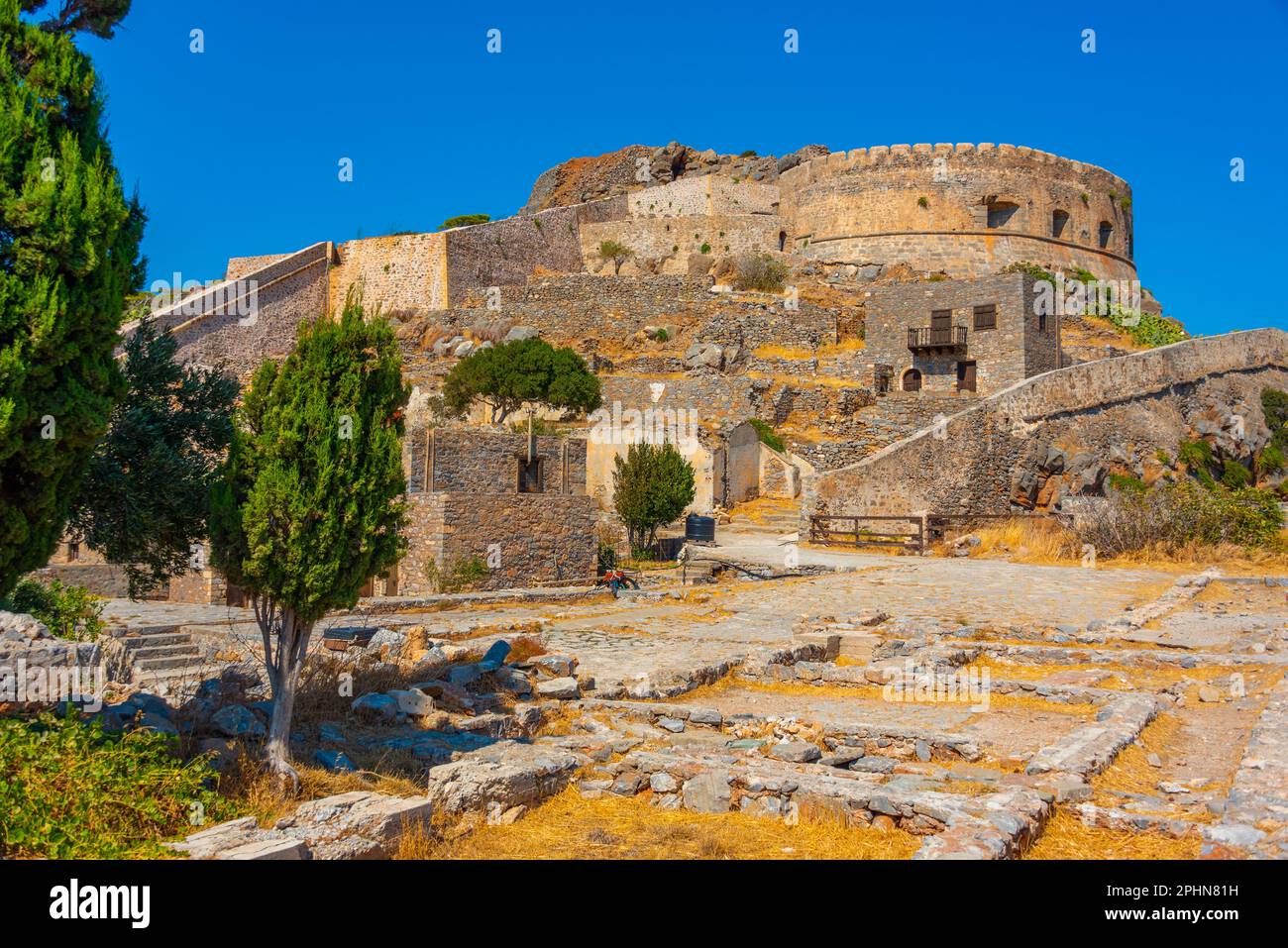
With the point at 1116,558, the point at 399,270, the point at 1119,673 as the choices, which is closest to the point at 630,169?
the point at 399,270

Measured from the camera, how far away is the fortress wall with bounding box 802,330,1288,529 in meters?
25.7

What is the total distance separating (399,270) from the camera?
4519 centimetres

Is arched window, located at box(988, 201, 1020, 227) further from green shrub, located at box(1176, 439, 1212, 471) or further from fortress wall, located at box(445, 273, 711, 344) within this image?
green shrub, located at box(1176, 439, 1212, 471)

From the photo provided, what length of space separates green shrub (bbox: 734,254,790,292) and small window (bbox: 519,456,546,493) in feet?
78.0

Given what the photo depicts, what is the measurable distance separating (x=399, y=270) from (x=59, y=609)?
38.0 m

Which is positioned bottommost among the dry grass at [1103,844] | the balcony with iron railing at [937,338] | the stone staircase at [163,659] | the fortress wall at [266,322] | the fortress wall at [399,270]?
the dry grass at [1103,844]

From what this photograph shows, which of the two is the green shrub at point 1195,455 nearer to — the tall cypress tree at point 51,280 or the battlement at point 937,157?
the battlement at point 937,157

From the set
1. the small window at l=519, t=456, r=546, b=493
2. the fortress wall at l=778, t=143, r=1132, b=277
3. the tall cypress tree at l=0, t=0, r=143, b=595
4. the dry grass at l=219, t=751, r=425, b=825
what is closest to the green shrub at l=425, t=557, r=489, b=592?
the small window at l=519, t=456, r=546, b=493

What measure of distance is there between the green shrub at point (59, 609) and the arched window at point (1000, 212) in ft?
141

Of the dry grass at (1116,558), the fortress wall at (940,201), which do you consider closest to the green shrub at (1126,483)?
the dry grass at (1116,558)

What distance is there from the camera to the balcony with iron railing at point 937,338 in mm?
32688

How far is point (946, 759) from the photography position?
7328 mm

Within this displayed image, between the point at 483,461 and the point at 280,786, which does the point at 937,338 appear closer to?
the point at 483,461

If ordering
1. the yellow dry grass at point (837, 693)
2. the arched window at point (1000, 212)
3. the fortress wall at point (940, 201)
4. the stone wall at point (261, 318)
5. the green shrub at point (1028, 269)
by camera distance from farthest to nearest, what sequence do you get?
the arched window at point (1000, 212)
the fortress wall at point (940, 201)
the green shrub at point (1028, 269)
the stone wall at point (261, 318)
the yellow dry grass at point (837, 693)
